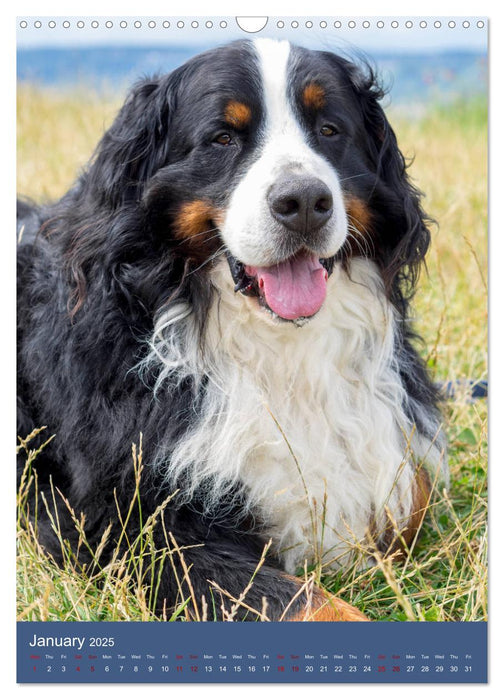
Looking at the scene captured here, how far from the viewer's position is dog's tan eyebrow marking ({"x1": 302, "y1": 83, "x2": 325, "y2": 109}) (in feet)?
10.2

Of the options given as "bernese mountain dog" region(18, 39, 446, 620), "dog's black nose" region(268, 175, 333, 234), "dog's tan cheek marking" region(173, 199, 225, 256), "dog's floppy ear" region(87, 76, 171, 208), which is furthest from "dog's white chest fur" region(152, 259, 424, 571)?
"dog's floppy ear" region(87, 76, 171, 208)

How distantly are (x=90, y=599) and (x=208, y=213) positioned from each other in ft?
4.45

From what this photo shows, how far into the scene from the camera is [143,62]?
11.0ft

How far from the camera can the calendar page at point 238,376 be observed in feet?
9.85

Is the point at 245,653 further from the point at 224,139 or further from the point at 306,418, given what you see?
the point at 224,139

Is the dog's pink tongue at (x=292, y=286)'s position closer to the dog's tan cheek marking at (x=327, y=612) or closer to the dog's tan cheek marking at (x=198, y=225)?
the dog's tan cheek marking at (x=198, y=225)

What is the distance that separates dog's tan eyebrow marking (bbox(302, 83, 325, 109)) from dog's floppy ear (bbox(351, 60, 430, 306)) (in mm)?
298

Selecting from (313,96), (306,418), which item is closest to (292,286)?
(306,418)

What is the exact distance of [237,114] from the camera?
308cm

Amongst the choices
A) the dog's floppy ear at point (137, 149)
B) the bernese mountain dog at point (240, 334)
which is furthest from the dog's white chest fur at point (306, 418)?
the dog's floppy ear at point (137, 149)

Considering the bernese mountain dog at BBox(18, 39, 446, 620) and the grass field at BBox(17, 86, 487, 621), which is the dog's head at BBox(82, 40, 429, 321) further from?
the grass field at BBox(17, 86, 487, 621)

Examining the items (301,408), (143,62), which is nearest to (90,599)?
(301,408)

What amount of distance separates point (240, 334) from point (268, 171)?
0.63 metres

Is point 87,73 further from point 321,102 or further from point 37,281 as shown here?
point 321,102
